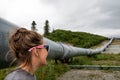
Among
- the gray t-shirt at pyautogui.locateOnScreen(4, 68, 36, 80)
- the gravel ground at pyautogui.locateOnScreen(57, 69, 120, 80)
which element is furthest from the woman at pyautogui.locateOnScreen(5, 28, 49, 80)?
the gravel ground at pyautogui.locateOnScreen(57, 69, 120, 80)

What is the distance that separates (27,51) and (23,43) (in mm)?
55

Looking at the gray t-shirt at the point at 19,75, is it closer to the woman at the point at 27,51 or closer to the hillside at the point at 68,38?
the woman at the point at 27,51

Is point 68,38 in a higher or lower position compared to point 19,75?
lower

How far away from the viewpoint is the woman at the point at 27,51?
6.54ft

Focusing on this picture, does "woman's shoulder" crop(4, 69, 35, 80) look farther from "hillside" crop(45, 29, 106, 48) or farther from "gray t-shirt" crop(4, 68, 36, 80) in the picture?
"hillside" crop(45, 29, 106, 48)

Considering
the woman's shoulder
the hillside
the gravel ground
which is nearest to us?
the woman's shoulder

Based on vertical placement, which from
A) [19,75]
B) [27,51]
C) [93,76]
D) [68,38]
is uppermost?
[27,51]

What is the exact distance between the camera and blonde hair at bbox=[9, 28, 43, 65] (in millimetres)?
1994

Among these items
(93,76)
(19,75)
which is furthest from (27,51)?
(93,76)

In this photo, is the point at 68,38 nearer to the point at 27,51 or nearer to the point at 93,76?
the point at 93,76

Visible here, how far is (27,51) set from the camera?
79.1 inches

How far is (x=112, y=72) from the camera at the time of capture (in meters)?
8.70

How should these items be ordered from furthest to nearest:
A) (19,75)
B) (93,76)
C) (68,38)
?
(68,38)
(93,76)
(19,75)

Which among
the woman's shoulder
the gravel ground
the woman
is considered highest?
the woman
